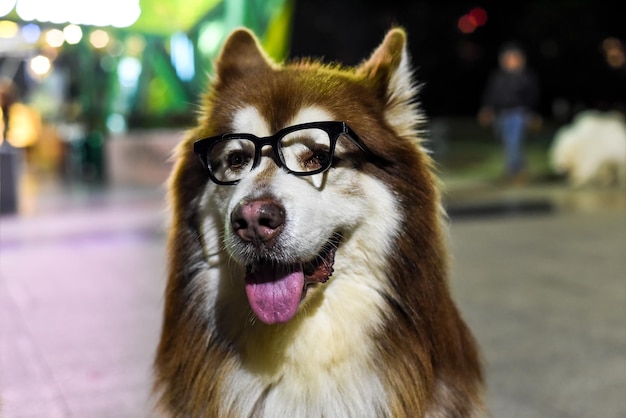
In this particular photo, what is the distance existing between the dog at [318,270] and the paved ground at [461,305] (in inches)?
61.1

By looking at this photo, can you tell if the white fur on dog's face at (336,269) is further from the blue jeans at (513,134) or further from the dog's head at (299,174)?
the blue jeans at (513,134)

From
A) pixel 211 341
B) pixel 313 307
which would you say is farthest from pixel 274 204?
pixel 211 341

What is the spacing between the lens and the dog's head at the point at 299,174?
7.63 feet

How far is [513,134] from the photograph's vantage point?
45.2ft

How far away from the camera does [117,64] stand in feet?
52.2

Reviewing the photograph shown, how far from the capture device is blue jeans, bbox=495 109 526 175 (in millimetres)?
13617

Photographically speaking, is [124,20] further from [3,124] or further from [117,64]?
[3,124]

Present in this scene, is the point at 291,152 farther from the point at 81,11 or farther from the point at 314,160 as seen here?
the point at 81,11

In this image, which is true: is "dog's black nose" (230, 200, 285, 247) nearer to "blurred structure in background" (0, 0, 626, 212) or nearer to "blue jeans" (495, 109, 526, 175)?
"blurred structure in background" (0, 0, 626, 212)

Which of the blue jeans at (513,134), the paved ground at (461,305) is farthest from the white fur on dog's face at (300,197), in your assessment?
the blue jeans at (513,134)

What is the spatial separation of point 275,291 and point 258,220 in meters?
0.32

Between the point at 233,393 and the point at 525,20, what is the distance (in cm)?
2499

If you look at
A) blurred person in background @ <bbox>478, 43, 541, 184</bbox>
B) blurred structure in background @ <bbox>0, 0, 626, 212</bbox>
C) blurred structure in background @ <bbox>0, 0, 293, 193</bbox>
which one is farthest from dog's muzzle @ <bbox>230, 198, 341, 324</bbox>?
blurred person in background @ <bbox>478, 43, 541, 184</bbox>

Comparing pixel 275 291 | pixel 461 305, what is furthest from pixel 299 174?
pixel 461 305
